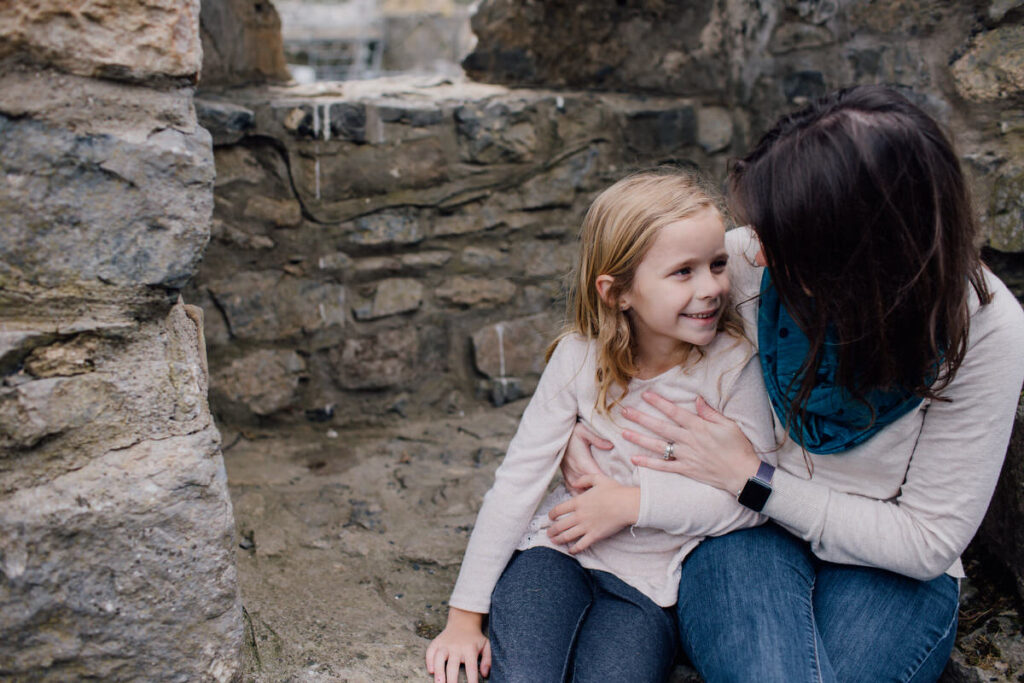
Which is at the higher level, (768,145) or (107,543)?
(768,145)

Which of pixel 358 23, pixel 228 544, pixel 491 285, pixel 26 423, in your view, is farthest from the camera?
pixel 358 23

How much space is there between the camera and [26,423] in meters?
1.18

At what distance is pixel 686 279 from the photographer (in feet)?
4.87

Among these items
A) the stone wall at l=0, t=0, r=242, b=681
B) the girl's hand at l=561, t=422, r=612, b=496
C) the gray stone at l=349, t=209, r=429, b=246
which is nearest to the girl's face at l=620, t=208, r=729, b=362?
the girl's hand at l=561, t=422, r=612, b=496

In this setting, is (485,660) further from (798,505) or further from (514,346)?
(514,346)

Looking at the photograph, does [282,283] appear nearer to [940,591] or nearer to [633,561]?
[633,561]

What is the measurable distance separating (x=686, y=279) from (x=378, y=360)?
4.75 feet

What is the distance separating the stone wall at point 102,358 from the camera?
1168 millimetres

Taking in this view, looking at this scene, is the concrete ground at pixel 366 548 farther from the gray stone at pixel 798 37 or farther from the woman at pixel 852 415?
the gray stone at pixel 798 37

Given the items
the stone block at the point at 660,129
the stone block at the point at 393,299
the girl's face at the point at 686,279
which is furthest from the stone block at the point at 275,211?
the girl's face at the point at 686,279

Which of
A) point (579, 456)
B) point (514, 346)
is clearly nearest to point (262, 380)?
point (514, 346)

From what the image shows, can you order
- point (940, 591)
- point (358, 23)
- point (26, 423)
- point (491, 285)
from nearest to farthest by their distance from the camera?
point (26, 423)
point (940, 591)
point (491, 285)
point (358, 23)

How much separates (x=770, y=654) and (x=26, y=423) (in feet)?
3.67

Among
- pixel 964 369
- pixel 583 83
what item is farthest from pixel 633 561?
pixel 583 83
